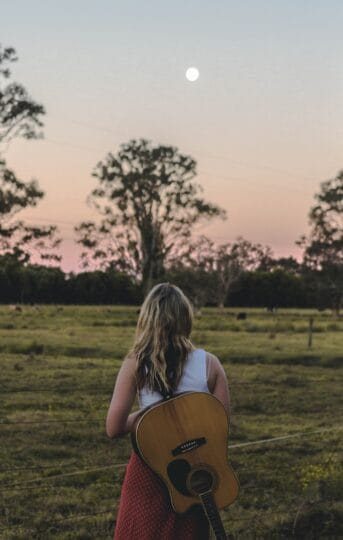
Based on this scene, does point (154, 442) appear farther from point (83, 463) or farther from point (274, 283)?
point (274, 283)

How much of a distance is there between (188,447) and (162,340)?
0.41 m

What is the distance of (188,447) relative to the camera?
251 centimetres

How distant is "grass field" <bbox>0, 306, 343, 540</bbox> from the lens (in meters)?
5.66

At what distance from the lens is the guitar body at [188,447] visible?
250 centimetres

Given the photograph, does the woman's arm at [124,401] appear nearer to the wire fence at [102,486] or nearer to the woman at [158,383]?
the woman at [158,383]

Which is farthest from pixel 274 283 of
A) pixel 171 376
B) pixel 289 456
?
pixel 171 376

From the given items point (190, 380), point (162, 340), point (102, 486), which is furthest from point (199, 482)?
point (102, 486)

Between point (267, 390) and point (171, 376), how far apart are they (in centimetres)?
1212

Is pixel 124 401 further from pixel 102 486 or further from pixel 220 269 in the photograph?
pixel 220 269

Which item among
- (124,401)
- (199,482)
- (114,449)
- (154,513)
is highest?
(124,401)

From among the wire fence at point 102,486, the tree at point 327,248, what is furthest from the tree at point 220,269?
the wire fence at point 102,486

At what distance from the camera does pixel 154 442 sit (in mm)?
2500

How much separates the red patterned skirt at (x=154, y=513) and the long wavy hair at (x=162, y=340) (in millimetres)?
317

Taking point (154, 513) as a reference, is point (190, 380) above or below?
above
